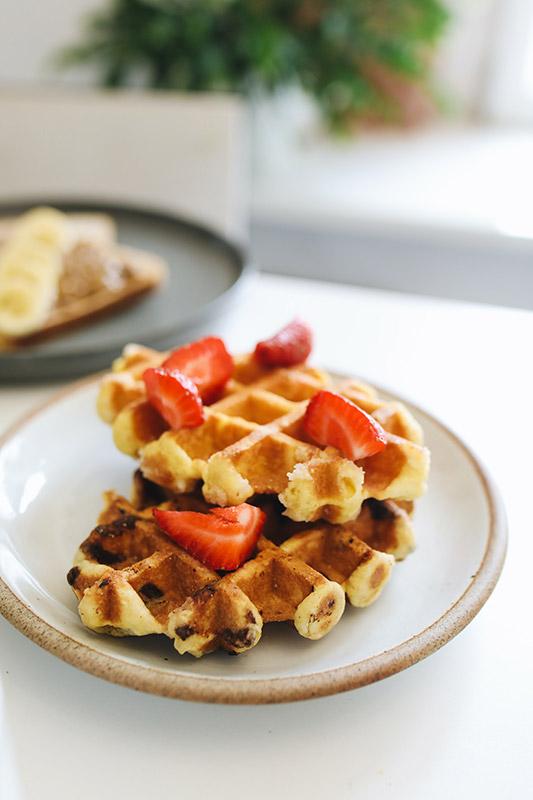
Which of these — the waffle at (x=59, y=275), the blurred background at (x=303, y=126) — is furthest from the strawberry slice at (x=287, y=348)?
the blurred background at (x=303, y=126)

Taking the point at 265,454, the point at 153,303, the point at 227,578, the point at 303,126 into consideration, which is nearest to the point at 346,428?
the point at 265,454

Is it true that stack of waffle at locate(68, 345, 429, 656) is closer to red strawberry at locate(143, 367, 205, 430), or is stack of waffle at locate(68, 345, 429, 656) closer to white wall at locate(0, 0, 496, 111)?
red strawberry at locate(143, 367, 205, 430)

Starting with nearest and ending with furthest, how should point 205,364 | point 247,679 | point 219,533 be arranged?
1. point 247,679
2. point 219,533
3. point 205,364

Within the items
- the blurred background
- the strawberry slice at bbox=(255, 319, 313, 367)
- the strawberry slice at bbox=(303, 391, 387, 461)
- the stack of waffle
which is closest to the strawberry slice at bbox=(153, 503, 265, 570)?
the stack of waffle

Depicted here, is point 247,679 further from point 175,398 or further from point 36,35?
point 36,35

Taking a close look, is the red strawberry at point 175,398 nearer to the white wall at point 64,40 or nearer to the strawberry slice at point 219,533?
the strawberry slice at point 219,533

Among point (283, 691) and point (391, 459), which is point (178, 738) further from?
point (391, 459)
